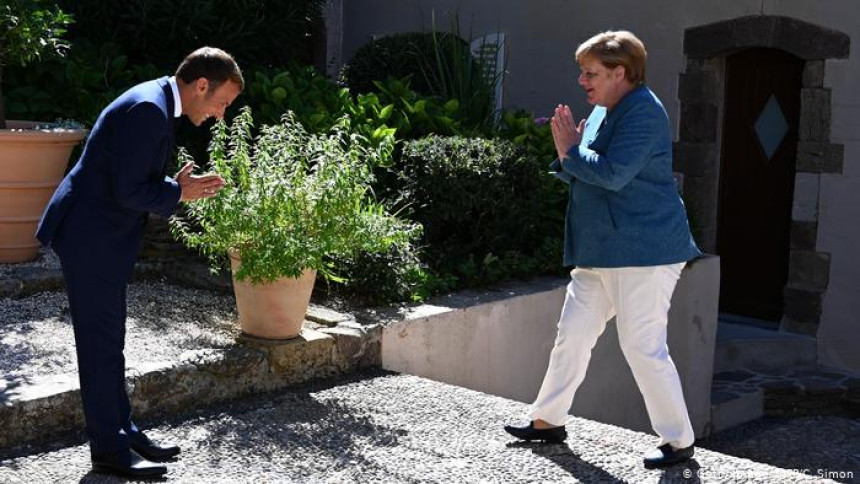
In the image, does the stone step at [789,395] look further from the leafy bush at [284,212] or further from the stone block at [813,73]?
the leafy bush at [284,212]

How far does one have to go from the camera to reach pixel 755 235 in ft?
32.2

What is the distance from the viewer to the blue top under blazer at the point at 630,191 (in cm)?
416

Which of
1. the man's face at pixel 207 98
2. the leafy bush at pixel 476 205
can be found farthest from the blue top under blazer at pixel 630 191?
the leafy bush at pixel 476 205

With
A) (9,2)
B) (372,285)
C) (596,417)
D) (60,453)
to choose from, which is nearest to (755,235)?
(596,417)

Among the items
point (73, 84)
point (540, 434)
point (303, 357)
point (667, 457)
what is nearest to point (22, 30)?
point (73, 84)

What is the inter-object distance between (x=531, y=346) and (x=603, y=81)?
105 inches

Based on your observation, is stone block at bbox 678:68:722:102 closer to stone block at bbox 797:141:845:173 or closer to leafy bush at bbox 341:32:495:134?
stone block at bbox 797:141:845:173

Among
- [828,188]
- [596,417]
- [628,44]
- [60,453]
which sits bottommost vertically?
[596,417]

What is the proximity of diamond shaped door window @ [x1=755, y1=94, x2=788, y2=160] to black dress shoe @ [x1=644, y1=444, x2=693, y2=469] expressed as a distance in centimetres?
585

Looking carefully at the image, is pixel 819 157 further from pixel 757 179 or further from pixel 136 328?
pixel 136 328

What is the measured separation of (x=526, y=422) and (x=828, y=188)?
519cm

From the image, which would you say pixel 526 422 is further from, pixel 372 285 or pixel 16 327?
pixel 16 327

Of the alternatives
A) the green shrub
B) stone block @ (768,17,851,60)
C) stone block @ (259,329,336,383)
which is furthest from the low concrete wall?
the green shrub

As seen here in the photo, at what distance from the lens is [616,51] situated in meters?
4.20
